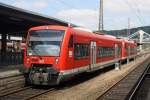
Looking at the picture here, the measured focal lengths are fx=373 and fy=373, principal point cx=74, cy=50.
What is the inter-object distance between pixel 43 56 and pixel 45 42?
72 centimetres

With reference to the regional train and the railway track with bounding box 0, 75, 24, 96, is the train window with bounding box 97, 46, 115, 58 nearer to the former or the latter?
the regional train

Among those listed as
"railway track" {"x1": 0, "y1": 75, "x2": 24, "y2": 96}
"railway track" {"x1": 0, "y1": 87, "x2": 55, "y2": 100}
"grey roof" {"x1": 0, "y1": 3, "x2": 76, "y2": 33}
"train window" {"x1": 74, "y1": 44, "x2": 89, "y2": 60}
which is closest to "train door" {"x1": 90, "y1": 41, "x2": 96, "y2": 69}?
"train window" {"x1": 74, "y1": 44, "x2": 89, "y2": 60}

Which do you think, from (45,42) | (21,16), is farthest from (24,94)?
(21,16)

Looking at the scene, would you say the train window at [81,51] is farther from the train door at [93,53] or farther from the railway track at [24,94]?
the railway track at [24,94]

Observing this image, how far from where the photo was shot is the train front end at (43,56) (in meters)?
16.6

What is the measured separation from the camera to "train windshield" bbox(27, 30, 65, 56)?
A: 55.7ft

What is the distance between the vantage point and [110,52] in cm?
3073

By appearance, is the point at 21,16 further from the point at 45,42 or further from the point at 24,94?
the point at 24,94

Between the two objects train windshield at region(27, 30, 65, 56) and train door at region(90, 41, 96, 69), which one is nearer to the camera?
train windshield at region(27, 30, 65, 56)

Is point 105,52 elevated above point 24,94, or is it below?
above

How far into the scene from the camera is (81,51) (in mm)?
19844

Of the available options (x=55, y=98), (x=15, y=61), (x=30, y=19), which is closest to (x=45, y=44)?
(x=55, y=98)

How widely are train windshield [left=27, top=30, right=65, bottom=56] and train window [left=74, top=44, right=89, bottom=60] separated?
1.71 m

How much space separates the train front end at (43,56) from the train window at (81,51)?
1.78m
